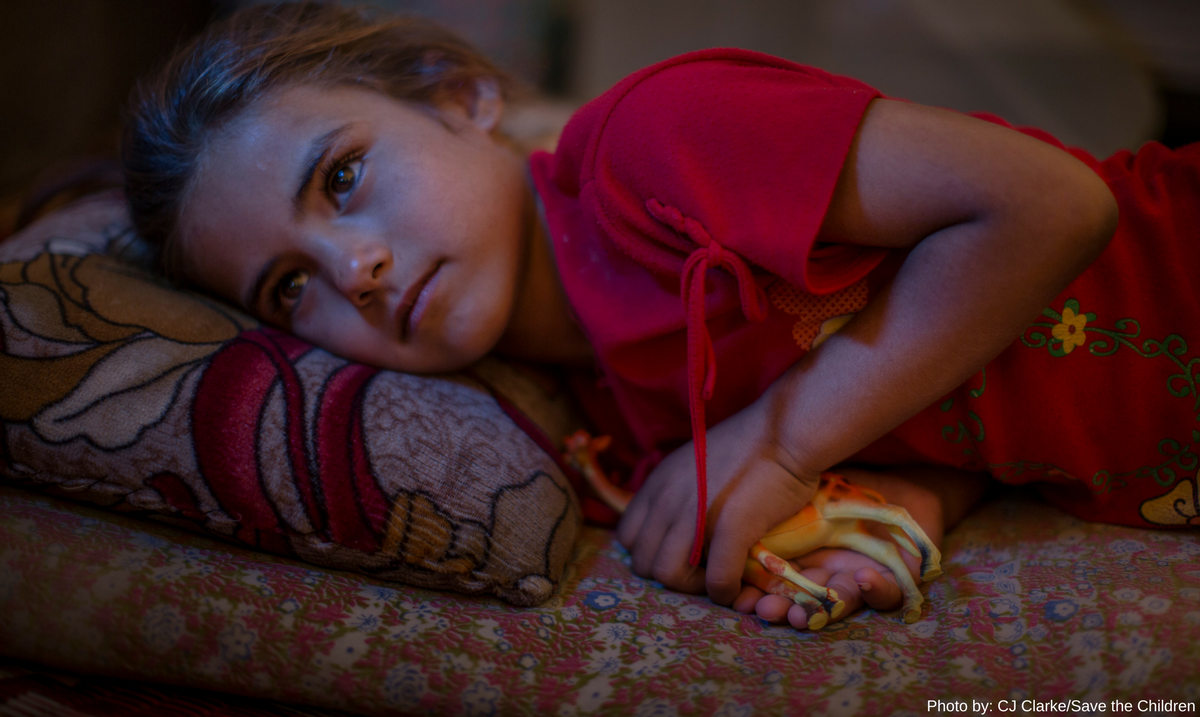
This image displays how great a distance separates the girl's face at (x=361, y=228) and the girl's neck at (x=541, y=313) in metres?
0.04

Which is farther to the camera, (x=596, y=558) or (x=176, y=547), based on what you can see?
(x=596, y=558)

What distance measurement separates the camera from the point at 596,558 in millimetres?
748

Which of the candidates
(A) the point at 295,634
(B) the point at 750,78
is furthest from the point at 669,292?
(A) the point at 295,634

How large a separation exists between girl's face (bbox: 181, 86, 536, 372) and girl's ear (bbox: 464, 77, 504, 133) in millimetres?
99

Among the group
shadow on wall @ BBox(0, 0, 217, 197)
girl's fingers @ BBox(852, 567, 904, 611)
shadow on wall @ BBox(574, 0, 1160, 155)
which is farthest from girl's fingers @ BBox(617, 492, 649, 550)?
shadow on wall @ BBox(574, 0, 1160, 155)

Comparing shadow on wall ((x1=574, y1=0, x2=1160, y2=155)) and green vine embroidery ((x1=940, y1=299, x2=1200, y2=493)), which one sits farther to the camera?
shadow on wall ((x1=574, y1=0, x2=1160, y2=155))

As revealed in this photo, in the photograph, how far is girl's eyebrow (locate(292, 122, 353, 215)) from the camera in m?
0.73

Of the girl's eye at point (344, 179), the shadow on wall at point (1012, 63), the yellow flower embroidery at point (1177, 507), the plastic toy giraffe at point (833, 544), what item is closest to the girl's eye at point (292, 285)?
the girl's eye at point (344, 179)

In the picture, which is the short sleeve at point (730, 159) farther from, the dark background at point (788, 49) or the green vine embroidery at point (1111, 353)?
the dark background at point (788, 49)

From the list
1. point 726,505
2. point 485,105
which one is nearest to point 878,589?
point 726,505

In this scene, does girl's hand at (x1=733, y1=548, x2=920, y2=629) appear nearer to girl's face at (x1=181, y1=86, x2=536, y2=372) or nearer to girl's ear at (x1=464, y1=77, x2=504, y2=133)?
girl's face at (x1=181, y1=86, x2=536, y2=372)

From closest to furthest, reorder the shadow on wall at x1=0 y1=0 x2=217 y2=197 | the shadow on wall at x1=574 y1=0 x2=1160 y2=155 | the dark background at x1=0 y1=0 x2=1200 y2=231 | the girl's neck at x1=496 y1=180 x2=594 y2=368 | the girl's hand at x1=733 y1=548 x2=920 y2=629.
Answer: the girl's hand at x1=733 y1=548 x2=920 y2=629 < the girl's neck at x1=496 y1=180 x2=594 y2=368 < the shadow on wall at x1=0 y1=0 x2=217 y2=197 < the dark background at x1=0 y1=0 x2=1200 y2=231 < the shadow on wall at x1=574 y1=0 x2=1160 y2=155

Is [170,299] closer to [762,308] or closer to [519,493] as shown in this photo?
[519,493]

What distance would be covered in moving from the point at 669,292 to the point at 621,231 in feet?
0.27
